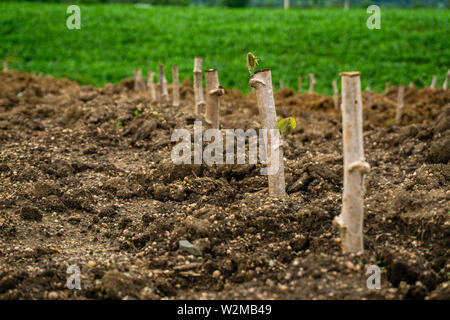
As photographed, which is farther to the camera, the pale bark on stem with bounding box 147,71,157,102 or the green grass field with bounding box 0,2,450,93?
the green grass field with bounding box 0,2,450,93

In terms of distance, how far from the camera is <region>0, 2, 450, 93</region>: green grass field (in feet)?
53.4

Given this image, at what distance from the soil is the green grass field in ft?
27.8

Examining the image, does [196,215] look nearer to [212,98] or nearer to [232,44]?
[212,98]

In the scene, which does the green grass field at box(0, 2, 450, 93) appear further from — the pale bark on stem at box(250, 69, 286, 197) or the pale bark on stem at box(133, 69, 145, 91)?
the pale bark on stem at box(250, 69, 286, 197)

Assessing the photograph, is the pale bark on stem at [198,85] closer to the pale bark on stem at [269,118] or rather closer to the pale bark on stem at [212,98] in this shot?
the pale bark on stem at [212,98]

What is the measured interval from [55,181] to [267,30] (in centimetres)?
1740

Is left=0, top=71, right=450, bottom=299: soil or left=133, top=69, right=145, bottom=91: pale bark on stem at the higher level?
left=133, top=69, right=145, bottom=91: pale bark on stem

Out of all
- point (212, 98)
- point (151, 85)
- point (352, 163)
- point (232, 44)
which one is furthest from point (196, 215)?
point (232, 44)

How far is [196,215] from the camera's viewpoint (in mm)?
3990

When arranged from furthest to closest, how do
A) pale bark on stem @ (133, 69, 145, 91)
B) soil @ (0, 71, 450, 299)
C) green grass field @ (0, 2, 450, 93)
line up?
green grass field @ (0, 2, 450, 93) < pale bark on stem @ (133, 69, 145, 91) < soil @ (0, 71, 450, 299)

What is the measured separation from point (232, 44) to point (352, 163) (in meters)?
17.0

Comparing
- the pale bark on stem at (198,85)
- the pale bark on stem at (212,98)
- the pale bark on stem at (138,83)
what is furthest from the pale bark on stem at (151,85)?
the pale bark on stem at (212,98)

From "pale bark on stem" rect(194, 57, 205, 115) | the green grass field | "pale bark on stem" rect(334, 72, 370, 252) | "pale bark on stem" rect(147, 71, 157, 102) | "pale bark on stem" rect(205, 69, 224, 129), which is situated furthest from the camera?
the green grass field

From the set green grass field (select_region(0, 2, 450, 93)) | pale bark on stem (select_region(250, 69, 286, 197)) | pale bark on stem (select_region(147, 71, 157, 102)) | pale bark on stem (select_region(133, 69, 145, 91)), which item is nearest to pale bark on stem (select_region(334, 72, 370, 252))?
pale bark on stem (select_region(250, 69, 286, 197))
